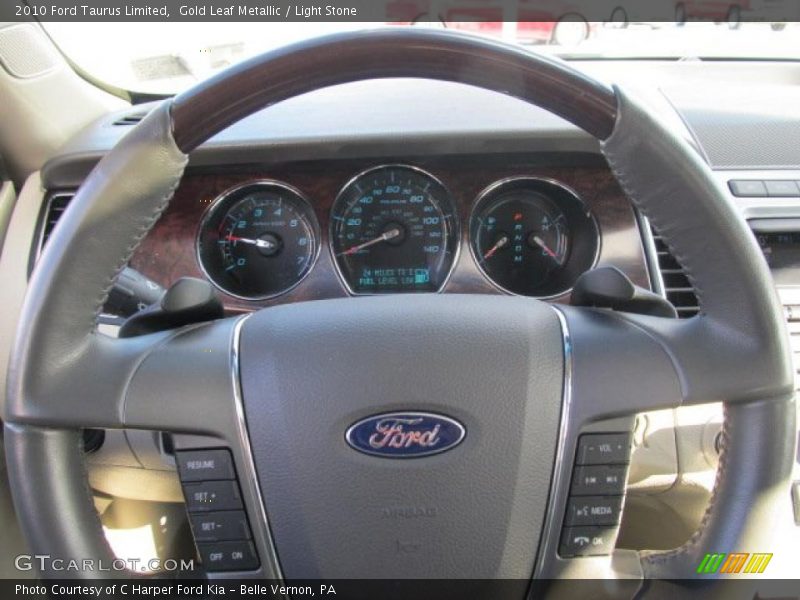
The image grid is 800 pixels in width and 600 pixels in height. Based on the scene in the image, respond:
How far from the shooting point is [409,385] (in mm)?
1175

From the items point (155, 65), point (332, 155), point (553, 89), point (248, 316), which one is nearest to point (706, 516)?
point (553, 89)

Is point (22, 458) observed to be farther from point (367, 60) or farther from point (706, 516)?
point (706, 516)

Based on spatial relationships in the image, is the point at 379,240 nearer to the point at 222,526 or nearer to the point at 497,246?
the point at 497,246

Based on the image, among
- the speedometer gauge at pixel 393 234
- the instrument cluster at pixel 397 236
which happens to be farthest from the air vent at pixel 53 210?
the speedometer gauge at pixel 393 234

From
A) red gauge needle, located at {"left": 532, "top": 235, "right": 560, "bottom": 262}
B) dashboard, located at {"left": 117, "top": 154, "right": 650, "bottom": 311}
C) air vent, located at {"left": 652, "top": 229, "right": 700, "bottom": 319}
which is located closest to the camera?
air vent, located at {"left": 652, "top": 229, "right": 700, "bottom": 319}

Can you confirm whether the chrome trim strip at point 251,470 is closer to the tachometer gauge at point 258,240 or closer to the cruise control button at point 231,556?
the cruise control button at point 231,556

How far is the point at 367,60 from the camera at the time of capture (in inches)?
42.3

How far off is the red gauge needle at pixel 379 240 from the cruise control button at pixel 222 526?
3.75 ft

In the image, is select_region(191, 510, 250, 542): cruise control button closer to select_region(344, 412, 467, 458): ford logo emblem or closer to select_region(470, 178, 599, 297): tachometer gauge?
select_region(344, 412, 467, 458): ford logo emblem

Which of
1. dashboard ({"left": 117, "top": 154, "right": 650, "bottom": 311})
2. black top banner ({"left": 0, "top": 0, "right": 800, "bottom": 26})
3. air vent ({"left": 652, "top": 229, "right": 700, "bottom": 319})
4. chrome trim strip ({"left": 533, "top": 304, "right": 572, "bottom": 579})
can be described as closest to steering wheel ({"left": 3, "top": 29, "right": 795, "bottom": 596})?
chrome trim strip ({"left": 533, "top": 304, "right": 572, "bottom": 579})

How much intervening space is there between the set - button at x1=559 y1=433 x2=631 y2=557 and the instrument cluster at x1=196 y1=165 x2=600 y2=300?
1067mm

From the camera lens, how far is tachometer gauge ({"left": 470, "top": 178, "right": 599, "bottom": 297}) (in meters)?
2.23

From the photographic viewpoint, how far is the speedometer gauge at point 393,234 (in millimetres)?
2209

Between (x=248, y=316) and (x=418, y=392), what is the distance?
13.5 inches
